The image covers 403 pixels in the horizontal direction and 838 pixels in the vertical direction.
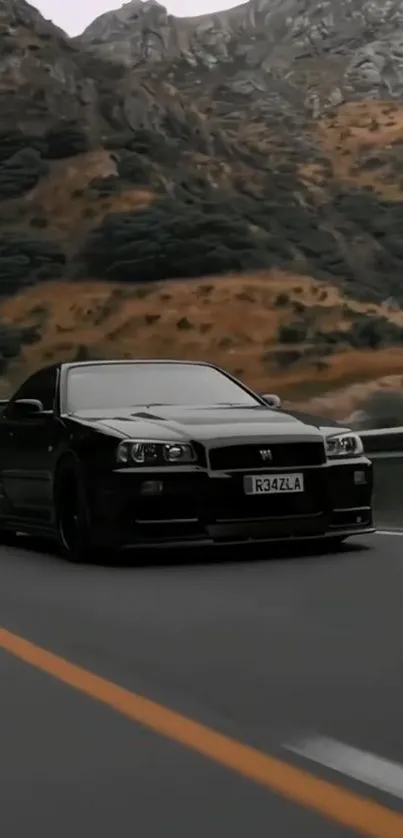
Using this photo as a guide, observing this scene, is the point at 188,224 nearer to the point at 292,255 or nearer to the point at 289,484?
the point at 292,255

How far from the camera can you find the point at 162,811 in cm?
458

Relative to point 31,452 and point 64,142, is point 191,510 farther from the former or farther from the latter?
point 64,142

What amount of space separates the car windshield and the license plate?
141 cm

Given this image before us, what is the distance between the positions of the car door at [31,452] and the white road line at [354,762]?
6662 mm

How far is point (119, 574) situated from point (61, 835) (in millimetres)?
6249

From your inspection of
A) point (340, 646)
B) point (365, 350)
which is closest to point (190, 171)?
point (365, 350)

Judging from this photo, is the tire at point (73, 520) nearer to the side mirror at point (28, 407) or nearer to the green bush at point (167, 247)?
the side mirror at point (28, 407)

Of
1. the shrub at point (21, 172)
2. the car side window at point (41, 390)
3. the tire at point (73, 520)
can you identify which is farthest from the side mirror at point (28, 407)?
the shrub at point (21, 172)

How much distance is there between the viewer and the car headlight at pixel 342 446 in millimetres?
11270

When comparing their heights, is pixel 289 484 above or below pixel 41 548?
above

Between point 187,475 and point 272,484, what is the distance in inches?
22.0

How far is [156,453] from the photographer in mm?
10945

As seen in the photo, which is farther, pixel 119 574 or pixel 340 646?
pixel 119 574

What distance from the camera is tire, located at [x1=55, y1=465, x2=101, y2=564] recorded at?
1120 cm
